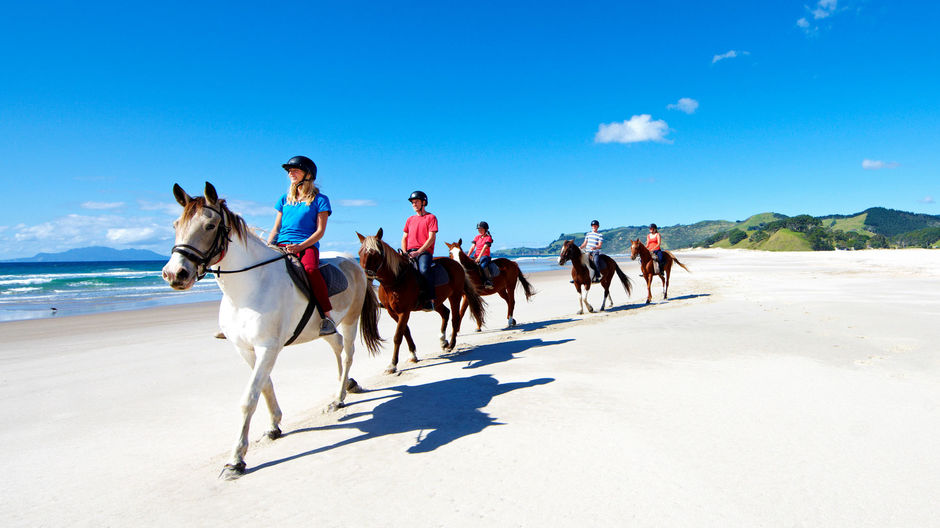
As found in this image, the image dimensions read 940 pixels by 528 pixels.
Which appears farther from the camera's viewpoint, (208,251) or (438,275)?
(438,275)

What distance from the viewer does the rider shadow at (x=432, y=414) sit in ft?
12.0

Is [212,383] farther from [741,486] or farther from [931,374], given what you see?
[931,374]

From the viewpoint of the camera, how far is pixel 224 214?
134 inches

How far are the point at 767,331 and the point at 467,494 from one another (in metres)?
7.28

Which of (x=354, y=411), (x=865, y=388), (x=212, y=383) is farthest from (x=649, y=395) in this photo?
(x=212, y=383)

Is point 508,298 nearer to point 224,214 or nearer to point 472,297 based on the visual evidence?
point 472,297

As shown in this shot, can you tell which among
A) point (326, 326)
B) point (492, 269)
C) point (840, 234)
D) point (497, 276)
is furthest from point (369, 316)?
point (840, 234)

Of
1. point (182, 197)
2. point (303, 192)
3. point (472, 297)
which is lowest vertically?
point (472, 297)

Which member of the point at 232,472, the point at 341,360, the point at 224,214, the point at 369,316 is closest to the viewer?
the point at 232,472

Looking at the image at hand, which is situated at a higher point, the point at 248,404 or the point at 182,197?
the point at 182,197

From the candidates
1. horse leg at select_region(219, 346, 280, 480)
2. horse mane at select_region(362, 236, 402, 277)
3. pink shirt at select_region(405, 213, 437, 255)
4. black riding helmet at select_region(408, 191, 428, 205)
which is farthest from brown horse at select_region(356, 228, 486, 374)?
horse leg at select_region(219, 346, 280, 480)

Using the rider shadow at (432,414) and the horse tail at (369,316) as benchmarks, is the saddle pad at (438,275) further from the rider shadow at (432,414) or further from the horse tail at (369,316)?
the rider shadow at (432,414)

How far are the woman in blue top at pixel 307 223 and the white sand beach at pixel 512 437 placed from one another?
4.27 feet

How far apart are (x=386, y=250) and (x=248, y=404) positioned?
302 centimetres
